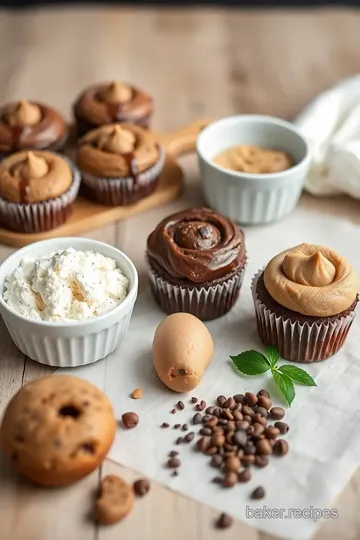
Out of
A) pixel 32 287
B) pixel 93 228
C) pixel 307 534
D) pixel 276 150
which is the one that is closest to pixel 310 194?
pixel 276 150

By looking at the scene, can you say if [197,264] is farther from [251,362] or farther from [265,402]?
[265,402]

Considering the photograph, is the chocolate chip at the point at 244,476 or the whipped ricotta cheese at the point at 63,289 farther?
the whipped ricotta cheese at the point at 63,289

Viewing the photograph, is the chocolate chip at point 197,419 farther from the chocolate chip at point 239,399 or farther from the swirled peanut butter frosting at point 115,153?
the swirled peanut butter frosting at point 115,153

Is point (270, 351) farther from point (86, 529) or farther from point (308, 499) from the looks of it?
point (86, 529)

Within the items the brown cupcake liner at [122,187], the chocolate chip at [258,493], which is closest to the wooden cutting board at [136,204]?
the brown cupcake liner at [122,187]

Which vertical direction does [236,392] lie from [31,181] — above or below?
below

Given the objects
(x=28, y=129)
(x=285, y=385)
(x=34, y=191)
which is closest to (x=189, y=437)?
(x=285, y=385)
